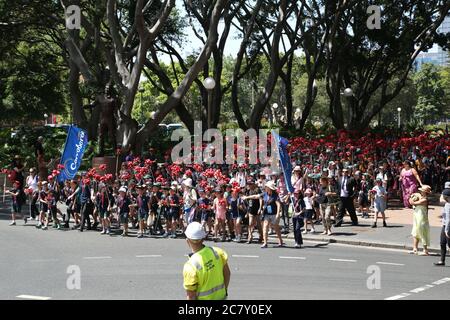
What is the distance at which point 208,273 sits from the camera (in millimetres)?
6156

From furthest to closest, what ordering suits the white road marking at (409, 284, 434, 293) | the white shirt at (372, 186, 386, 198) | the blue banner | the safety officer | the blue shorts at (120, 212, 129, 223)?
the blue banner → the white shirt at (372, 186, 386, 198) → the blue shorts at (120, 212, 129, 223) → the white road marking at (409, 284, 434, 293) → the safety officer

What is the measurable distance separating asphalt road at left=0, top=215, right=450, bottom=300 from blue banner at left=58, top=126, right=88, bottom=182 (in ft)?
12.3

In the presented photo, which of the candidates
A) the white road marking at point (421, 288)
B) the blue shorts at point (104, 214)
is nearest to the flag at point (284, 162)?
the blue shorts at point (104, 214)

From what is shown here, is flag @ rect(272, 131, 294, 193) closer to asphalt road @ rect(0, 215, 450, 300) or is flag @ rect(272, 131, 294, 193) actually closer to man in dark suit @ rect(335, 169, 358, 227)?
asphalt road @ rect(0, 215, 450, 300)

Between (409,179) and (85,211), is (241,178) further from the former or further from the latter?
(409,179)

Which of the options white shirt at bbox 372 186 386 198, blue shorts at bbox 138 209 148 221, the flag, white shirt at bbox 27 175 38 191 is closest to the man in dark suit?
white shirt at bbox 372 186 386 198

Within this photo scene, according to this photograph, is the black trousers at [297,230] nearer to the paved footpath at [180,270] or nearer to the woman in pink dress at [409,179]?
the paved footpath at [180,270]

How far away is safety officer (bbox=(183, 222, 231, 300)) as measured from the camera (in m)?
6.09

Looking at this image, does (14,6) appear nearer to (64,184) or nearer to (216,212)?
(64,184)

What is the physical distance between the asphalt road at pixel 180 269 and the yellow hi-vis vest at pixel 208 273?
4109mm

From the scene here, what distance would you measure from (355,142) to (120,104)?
10457 mm

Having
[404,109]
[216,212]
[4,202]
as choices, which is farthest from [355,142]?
[404,109]

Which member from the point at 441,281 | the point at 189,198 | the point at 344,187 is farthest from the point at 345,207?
the point at 441,281

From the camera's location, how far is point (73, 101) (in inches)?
1256
